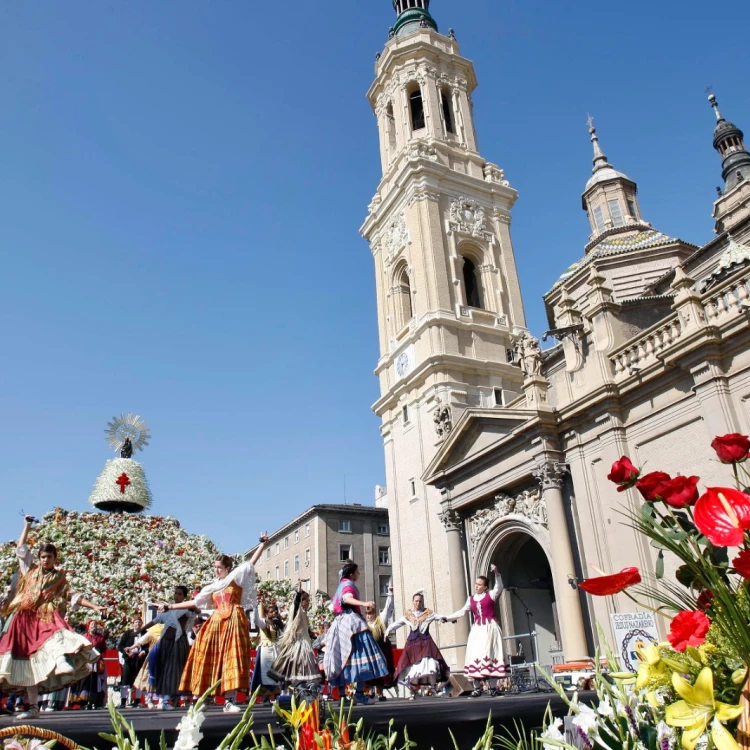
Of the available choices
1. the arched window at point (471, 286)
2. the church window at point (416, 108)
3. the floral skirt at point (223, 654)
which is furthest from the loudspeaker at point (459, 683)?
the church window at point (416, 108)

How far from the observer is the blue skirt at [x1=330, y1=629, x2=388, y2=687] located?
8.52 m

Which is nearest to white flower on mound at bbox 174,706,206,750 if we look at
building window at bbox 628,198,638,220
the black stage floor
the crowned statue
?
the black stage floor

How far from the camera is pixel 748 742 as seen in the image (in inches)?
57.7

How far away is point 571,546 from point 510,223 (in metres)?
20.7

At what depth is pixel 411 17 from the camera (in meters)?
38.8

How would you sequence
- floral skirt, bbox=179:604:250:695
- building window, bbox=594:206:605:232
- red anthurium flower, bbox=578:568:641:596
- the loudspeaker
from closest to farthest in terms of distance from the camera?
1. red anthurium flower, bbox=578:568:641:596
2. floral skirt, bbox=179:604:250:695
3. the loudspeaker
4. building window, bbox=594:206:605:232

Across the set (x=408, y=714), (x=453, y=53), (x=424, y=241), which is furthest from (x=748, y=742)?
(x=453, y=53)

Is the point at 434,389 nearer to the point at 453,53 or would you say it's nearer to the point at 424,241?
the point at 424,241

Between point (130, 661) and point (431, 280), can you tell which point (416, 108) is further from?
point (130, 661)

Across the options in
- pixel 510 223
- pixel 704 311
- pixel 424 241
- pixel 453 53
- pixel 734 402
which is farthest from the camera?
pixel 453 53

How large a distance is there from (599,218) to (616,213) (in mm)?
815

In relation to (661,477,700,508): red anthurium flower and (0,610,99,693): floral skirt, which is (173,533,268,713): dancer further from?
(661,477,700,508): red anthurium flower

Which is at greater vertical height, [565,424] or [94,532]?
[565,424]

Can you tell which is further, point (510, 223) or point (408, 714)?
point (510, 223)
